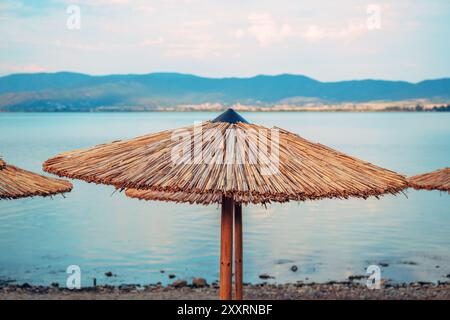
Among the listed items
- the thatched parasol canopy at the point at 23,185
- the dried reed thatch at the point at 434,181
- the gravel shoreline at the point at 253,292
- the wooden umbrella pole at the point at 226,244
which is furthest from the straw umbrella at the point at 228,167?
the gravel shoreline at the point at 253,292

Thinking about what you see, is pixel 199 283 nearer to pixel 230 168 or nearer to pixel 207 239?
pixel 207 239

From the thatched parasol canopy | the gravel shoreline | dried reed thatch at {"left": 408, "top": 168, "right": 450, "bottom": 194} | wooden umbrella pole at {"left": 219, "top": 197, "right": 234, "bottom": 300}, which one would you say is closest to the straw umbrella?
wooden umbrella pole at {"left": 219, "top": 197, "right": 234, "bottom": 300}

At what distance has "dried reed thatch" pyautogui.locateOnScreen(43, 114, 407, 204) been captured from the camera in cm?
534

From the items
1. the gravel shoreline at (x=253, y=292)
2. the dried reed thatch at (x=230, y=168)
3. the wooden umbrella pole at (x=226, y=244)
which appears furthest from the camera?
the gravel shoreline at (x=253, y=292)

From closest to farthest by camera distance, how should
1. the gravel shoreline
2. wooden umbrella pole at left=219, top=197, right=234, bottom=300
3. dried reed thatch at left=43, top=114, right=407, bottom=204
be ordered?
dried reed thatch at left=43, top=114, right=407, bottom=204
wooden umbrella pole at left=219, top=197, right=234, bottom=300
the gravel shoreline

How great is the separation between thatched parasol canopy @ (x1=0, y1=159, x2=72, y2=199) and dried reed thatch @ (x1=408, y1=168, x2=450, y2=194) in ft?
17.7

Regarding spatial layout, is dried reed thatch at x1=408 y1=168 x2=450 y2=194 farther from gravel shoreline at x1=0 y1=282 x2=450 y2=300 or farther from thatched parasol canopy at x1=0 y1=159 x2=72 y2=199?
thatched parasol canopy at x1=0 y1=159 x2=72 y2=199

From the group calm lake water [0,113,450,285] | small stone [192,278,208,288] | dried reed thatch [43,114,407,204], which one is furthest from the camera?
calm lake water [0,113,450,285]

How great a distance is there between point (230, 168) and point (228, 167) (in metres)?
0.02

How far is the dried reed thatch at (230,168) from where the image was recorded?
5336mm

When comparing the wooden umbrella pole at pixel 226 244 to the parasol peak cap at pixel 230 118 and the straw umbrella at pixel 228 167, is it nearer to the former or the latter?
the straw umbrella at pixel 228 167

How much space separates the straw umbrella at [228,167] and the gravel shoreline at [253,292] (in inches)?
331

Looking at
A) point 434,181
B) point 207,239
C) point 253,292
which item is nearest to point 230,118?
point 434,181

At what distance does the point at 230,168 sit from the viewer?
546 centimetres
